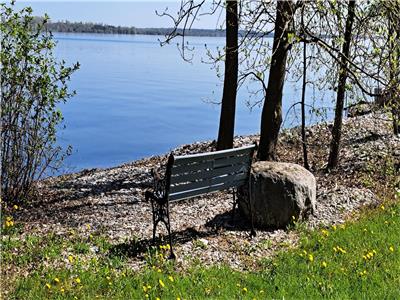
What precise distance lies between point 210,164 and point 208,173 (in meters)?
0.11

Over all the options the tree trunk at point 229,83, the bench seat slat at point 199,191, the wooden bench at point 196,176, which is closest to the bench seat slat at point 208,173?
the wooden bench at point 196,176

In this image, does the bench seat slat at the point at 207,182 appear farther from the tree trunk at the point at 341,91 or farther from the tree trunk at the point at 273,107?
the tree trunk at the point at 273,107

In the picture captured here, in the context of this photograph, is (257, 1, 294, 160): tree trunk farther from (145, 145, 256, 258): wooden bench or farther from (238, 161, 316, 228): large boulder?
(145, 145, 256, 258): wooden bench

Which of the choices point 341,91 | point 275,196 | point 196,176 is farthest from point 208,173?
point 341,91

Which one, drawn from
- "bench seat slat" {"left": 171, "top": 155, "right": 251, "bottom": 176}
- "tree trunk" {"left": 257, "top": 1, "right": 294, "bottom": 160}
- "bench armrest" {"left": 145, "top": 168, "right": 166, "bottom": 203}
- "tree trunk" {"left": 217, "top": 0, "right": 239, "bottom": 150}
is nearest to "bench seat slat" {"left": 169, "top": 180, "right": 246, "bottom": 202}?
"bench armrest" {"left": 145, "top": 168, "right": 166, "bottom": 203}

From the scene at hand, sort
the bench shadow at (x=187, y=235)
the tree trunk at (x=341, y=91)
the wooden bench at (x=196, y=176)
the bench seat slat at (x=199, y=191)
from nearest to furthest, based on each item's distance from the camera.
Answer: the bench shadow at (x=187, y=235) < the wooden bench at (x=196, y=176) < the bench seat slat at (x=199, y=191) < the tree trunk at (x=341, y=91)

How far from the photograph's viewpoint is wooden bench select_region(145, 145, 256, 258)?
19.6 ft

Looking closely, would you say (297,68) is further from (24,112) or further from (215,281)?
(215,281)

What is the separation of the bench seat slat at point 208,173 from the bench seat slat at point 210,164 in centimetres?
4

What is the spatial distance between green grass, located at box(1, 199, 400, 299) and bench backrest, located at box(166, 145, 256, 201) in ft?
2.60

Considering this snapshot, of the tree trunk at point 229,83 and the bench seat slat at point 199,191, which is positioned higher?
the tree trunk at point 229,83

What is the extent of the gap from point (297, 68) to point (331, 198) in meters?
2.80

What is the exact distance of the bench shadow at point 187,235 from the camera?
5855 millimetres

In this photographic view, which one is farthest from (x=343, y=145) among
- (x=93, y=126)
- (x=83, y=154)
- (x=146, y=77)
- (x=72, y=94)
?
(x=146, y=77)
